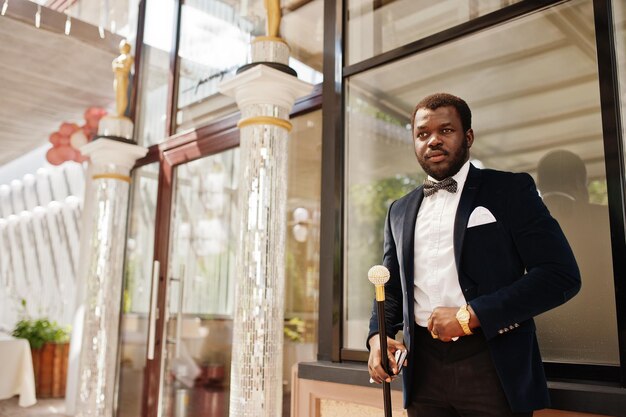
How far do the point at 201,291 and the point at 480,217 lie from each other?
9.59 feet

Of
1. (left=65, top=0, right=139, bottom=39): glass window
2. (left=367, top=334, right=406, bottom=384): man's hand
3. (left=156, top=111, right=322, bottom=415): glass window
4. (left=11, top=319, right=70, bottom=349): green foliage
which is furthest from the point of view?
(left=11, top=319, right=70, bottom=349): green foliage

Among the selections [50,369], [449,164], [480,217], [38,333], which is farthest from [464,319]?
[38,333]

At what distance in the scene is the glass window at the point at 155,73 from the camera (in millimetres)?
4598

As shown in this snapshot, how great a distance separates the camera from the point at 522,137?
213cm

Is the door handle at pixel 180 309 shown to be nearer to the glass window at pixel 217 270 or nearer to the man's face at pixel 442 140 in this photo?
the glass window at pixel 217 270

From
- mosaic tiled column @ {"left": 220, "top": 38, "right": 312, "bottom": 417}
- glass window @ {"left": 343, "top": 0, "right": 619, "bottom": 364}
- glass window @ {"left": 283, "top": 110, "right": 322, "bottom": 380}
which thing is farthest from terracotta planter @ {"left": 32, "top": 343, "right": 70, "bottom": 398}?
glass window @ {"left": 343, "top": 0, "right": 619, "bottom": 364}

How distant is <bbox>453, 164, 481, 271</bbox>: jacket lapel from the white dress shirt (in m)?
0.02

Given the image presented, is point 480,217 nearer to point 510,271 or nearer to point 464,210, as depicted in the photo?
point 464,210

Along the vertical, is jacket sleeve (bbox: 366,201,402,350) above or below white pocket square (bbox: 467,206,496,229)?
below

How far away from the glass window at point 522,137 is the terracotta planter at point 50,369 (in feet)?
17.8

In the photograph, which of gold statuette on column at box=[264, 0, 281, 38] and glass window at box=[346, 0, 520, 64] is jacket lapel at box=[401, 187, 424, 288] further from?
gold statuette on column at box=[264, 0, 281, 38]

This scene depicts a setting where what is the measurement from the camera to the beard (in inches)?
52.6

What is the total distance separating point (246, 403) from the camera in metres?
2.66

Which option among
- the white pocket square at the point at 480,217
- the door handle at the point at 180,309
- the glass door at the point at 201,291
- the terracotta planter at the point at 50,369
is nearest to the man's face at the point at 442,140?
the white pocket square at the point at 480,217
